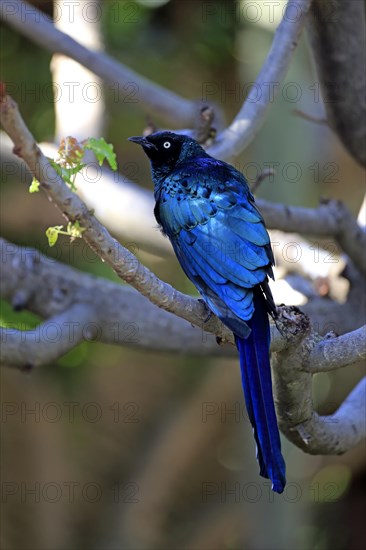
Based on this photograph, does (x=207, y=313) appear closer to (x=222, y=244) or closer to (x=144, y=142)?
(x=222, y=244)

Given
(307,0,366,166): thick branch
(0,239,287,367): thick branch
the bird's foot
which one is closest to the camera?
the bird's foot

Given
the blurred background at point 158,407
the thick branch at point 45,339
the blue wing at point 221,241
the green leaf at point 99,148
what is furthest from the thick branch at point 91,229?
the blurred background at point 158,407

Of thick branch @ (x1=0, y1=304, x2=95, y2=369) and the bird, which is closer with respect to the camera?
the bird

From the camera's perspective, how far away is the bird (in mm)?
2807

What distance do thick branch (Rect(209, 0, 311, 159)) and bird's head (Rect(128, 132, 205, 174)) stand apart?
1.05 ft

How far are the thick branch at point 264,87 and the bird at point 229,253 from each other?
403mm

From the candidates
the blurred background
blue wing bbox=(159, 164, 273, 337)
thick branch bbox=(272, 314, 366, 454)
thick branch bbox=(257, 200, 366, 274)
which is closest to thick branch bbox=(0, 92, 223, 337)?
blue wing bbox=(159, 164, 273, 337)

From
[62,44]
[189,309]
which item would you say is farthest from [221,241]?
[62,44]

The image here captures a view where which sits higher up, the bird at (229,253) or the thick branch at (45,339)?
the bird at (229,253)

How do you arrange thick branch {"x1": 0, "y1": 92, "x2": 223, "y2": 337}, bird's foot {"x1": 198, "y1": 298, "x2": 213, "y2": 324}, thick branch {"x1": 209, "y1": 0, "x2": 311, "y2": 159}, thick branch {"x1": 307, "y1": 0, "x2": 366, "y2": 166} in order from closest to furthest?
thick branch {"x1": 0, "y1": 92, "x2": 223, "y2": 337} → bird's foot {"x1": 198, "y1": 298, "x2": 213, "y2": 324} → thick branch {"x1": 209, "y1": 0, "x2": 311, "y2": 159} → thick branch {"x1": 307, "y1": 0, "x2": 366, "y2": 166}

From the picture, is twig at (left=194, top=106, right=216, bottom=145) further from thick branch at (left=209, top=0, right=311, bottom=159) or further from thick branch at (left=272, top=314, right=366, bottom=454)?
thick branch at (left=272, top=314, right=366, bottom=454)

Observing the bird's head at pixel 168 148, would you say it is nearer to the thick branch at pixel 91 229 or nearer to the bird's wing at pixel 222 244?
the bird's wing at pixel 222 244

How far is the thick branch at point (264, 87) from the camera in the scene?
4.11 m

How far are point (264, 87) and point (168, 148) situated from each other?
677 millimetres
